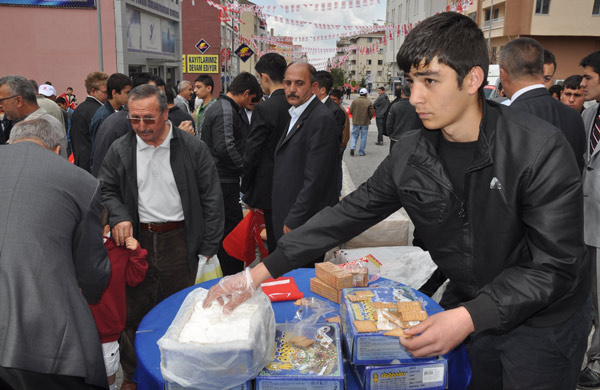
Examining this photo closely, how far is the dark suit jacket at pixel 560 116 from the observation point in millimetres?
3352

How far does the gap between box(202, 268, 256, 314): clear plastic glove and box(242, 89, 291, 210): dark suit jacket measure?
9.62 feet

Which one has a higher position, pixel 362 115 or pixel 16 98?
pixel 16 98

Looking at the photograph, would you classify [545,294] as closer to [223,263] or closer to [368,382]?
[368,382]

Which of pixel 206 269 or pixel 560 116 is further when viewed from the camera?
pixel 206 269

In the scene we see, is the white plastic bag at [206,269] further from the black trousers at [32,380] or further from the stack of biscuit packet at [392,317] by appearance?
the stack of biscuit packet at [392,317]

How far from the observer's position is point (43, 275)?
1.86 m

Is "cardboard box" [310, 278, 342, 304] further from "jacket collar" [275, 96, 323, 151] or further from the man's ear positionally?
"jacket collar" [275, 96, 323, 151]

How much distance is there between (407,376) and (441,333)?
365 mm

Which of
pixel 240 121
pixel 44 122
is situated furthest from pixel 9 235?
pixel 240 121

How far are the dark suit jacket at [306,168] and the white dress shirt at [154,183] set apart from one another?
3.76ft

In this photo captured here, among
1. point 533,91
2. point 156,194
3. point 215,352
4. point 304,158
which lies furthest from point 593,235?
point 156,194

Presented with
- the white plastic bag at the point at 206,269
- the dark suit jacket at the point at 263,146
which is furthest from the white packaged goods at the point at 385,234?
the white plastic bag at the point at 206,269

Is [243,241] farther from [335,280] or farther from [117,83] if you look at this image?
[117,83]

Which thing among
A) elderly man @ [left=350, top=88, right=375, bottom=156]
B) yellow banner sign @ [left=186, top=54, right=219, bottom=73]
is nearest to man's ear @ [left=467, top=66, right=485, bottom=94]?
elderly man @ [left=350, top=88, right=375, bottom=156]
